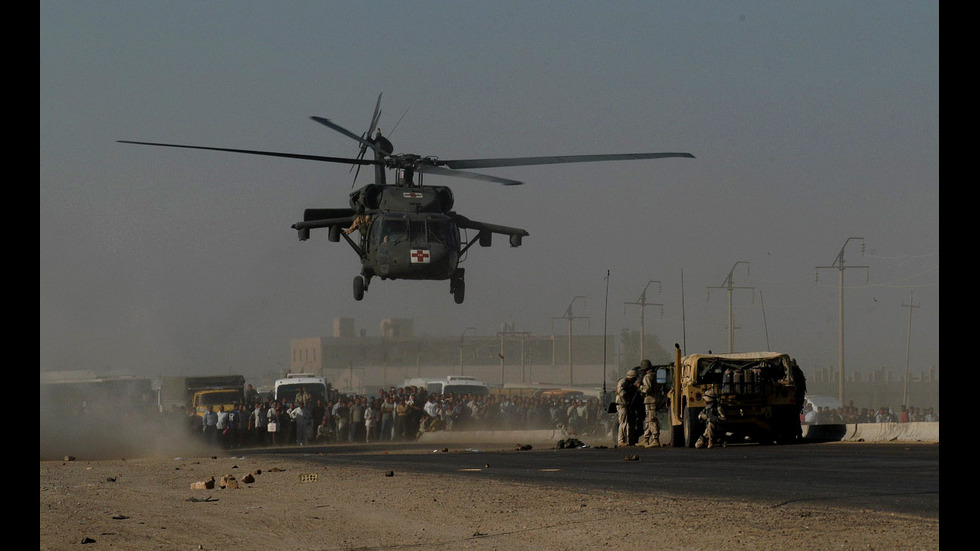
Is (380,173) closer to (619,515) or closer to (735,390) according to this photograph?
(735,390)

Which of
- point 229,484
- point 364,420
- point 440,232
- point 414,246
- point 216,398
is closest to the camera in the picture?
point 229,484

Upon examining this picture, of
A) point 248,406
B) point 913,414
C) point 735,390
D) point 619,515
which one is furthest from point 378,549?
point 913,414

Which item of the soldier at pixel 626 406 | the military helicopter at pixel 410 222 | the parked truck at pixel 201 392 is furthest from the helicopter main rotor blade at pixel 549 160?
the parked truck at pixel 201 392

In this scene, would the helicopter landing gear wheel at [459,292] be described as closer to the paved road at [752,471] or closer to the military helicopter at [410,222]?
the military helicopter at [410,222]

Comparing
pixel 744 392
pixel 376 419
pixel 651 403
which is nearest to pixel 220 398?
pixel 376 419

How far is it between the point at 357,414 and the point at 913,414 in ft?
76.3

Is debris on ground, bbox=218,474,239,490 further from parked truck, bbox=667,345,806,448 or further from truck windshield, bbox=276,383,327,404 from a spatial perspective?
truck windshield, bbox=276,383,327,404

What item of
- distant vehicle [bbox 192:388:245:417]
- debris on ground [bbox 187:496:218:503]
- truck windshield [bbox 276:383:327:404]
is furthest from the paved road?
truck windshield [bbox 276:383:327:404]

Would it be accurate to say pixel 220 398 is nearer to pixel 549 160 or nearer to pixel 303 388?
pixel 303 388

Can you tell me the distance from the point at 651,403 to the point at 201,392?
25.2 metres

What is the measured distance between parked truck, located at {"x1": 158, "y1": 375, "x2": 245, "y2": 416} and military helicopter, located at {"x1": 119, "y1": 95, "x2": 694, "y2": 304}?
10.6m

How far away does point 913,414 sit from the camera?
50.9 m

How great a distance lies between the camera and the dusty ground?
9.30m

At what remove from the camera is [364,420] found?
41.2 meters
